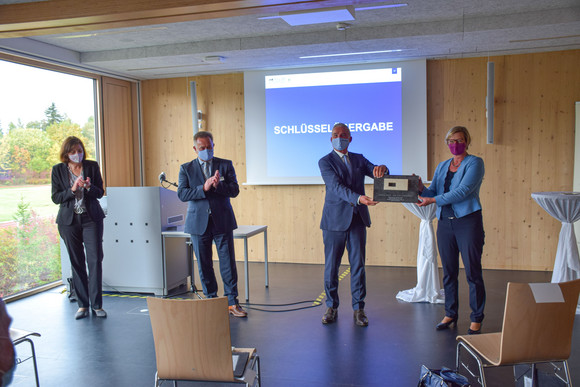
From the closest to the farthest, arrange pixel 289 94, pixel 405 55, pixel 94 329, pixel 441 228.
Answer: pixel 441 228 < pixel 94 329 < pixel 405 55 < pixel 289 94

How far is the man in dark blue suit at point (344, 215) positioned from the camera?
13.9 ft

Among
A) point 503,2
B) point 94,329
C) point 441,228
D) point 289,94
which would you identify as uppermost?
point 503,2

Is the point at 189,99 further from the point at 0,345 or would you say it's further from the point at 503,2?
the point at 0,345

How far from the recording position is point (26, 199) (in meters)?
5.76

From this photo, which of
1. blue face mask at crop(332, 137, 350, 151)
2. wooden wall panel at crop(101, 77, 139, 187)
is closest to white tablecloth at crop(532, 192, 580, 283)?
blue face mask at crop(332, 137, 350, 151)

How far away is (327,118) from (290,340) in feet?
12.2

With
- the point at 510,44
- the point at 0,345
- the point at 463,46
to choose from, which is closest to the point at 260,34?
the point at 463,46

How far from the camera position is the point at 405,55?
20.9 feet

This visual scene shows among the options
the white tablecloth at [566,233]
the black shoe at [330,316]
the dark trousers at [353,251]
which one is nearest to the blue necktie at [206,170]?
the dark trousers at [353,251]

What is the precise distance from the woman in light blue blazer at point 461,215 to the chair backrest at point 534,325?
5.06 ft

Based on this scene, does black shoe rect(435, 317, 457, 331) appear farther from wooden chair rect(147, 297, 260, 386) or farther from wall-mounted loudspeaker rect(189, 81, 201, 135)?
wall-mounted loudspeaker rect(189, 81, 201, 135)

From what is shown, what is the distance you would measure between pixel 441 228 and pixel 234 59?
12.5 ft

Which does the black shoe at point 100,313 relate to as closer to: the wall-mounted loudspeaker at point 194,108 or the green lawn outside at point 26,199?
the green lawn outside at point 26,199

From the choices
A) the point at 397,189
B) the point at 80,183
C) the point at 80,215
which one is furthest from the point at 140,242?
the point at 397,189
